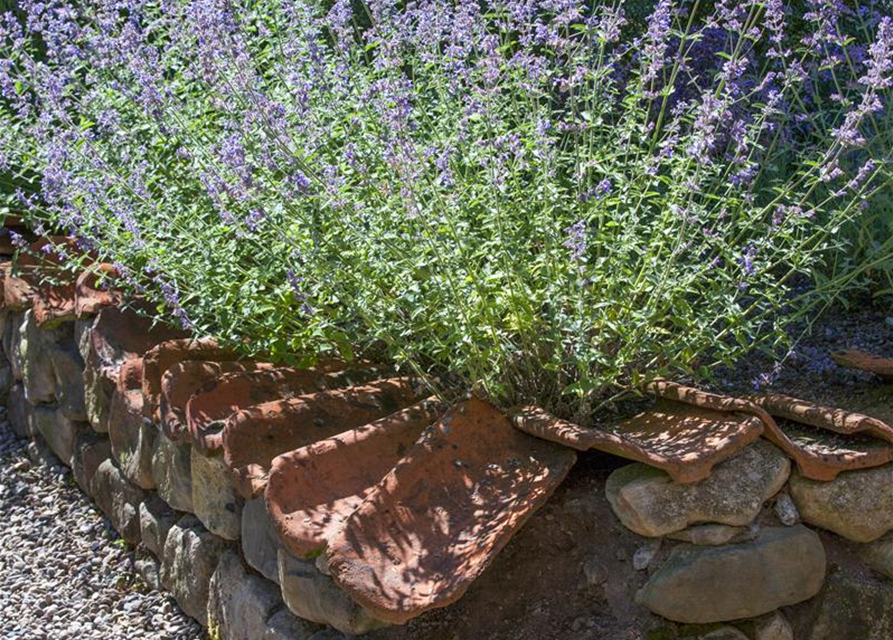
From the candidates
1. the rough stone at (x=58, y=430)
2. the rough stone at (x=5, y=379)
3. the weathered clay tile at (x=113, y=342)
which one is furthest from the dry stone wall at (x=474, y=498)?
the rough stone at (x=5, y=379)

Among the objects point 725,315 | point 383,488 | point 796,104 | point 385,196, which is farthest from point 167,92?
point 796,104

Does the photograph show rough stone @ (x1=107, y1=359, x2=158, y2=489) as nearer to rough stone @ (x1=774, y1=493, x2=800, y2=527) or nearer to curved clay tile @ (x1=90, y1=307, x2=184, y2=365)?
curved clay tile @ (x1=90, y1=307, x2=184, y2=365)

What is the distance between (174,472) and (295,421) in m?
0.67

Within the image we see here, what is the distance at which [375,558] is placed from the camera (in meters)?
2.99

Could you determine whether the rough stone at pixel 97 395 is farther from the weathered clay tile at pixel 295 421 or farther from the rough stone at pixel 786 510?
the rough stone at pixel 786 510

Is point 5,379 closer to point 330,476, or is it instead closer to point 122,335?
point 122,335

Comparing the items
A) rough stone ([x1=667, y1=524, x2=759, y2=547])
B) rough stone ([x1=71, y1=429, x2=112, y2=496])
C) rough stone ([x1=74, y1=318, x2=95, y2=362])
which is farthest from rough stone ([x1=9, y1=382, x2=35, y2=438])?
rough stone ([x1=667, y1=524, x2=759, y2=547])

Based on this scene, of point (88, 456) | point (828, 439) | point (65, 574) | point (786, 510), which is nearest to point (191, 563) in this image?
point (65, 574)

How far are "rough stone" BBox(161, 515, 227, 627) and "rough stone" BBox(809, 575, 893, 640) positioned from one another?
1.72 m

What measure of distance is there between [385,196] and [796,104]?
6.22ft

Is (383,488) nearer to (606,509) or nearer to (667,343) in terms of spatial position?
(606,509)

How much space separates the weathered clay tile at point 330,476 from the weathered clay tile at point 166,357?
85cm

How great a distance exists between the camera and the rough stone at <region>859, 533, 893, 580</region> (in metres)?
3.14

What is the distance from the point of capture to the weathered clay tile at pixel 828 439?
10.1ft
